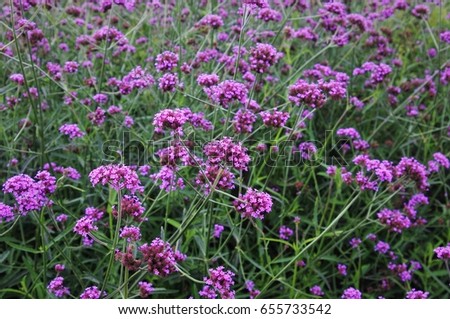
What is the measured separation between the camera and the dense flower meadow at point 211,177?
2102 millimetres

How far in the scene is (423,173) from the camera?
7.89 ft

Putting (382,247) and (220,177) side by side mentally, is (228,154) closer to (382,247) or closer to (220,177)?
(220,177)

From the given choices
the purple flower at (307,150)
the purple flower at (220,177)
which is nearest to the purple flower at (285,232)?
the purple flower at (307,150)

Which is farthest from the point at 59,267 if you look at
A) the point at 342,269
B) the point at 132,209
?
the point at 342,269

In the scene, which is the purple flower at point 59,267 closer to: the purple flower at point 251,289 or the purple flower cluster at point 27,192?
the purple flower cluster at point 27,192

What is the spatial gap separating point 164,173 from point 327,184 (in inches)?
50.3

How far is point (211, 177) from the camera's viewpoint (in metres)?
2.06

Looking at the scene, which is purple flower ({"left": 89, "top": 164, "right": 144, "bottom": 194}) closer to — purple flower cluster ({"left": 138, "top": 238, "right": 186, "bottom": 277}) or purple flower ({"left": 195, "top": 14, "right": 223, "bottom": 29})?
purple flower cluster ({"left": 138, "top": 238, "right": 186, "bottom": 277})


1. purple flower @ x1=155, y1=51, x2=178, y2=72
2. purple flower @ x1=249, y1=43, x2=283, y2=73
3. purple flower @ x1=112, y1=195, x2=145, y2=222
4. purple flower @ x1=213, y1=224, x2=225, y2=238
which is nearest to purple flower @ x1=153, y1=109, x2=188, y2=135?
purple flower @ x1=112, y1=195, x2=145, y2=222

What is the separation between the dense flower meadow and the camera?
2102 mm

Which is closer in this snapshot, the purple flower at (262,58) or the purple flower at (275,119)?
the purple flower at (275,119)

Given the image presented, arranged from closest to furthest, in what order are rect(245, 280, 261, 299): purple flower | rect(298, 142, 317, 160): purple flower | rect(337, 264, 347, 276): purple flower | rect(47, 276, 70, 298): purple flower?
rect(47, 276, 70, 298): purple flower
rect(245, 280, 261, 299): purple flower
rect(337, 264, 347, 276): purple flower
rect(298, 142, 317, 160): purple flower

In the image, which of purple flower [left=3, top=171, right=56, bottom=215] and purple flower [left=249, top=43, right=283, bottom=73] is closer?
purple flower [left=3, top=171, right=56, bottom=215]
